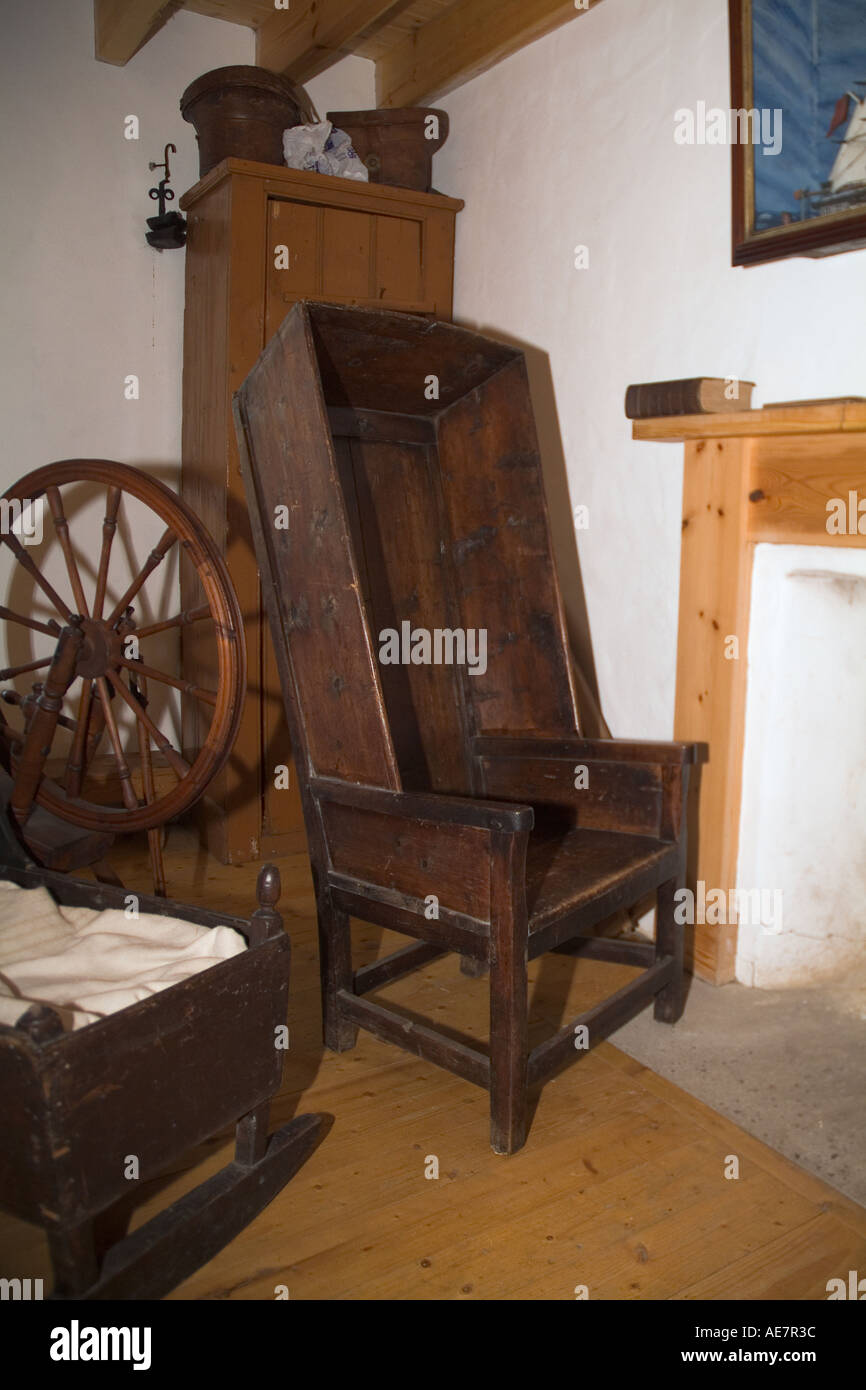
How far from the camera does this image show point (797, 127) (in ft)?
7.10

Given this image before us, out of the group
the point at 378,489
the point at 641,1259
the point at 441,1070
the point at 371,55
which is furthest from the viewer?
the point at 371,55

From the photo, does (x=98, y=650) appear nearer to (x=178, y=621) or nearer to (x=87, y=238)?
(x=178, y=621)

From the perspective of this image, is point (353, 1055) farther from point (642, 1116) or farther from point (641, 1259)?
point (641, 1259)

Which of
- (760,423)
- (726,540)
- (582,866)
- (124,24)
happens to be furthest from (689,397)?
(124,24)

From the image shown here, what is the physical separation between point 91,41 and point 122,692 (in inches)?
94.1

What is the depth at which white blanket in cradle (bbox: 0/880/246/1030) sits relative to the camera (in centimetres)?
154

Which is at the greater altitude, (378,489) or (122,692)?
(378,489)

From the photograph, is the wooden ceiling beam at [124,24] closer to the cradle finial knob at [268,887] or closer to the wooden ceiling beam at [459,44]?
the wooden ceiling beam at [459,44]

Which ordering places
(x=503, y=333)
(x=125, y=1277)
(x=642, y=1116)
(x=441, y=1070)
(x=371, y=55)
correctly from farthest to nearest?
1. (x=371, y=55)
2. (x=503, y=333)
3. (x=441, y=1070)
4. (x=642, y=1116)
5. (x=125, y=1277)

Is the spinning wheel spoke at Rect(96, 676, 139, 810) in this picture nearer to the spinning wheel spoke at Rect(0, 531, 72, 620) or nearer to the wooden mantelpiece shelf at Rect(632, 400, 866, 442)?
the spinning wheel spoke at Rect(0, 531, 72, 620)

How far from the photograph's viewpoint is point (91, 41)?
332cm

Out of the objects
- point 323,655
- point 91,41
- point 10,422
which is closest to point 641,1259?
point 323,655

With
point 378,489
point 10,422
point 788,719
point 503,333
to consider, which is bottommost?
point 788,719
